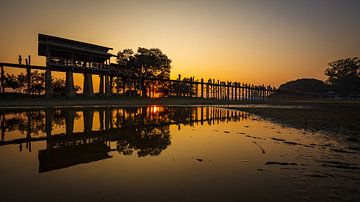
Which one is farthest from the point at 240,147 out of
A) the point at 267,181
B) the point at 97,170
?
the point at 97,170

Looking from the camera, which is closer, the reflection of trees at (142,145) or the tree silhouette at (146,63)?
the reflection of trees at (142,145)

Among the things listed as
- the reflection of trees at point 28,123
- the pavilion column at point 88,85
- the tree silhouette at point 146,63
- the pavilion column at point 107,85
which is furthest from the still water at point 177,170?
the tree silhouette at point 146,63

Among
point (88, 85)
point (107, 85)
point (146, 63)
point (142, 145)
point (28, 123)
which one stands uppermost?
point (146, 63)

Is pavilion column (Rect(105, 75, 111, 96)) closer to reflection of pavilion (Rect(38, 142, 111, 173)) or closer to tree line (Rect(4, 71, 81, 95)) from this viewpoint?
tree line (Rect(4, 71, 81, 95))

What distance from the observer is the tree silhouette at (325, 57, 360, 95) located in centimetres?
9231

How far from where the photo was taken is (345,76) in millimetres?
97375

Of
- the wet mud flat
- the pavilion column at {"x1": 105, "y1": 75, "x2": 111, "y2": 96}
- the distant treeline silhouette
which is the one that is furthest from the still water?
the distant treeline silhouette

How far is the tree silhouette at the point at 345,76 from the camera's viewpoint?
92.3 metres

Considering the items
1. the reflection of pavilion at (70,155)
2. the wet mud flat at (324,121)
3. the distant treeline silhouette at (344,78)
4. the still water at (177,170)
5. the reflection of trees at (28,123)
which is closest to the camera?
the still water at (177,170)

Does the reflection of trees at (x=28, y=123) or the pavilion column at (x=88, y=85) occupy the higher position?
the pavilion column at (x=88, y=85)

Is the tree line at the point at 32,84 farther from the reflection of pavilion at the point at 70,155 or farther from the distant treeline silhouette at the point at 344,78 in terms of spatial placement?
the distant treeline silhouette at the point at 344,78

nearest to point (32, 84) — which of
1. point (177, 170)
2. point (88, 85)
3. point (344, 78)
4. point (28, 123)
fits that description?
point (88, 85)

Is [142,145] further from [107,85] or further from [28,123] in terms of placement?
[107,85]

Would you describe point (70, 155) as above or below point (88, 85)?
below
